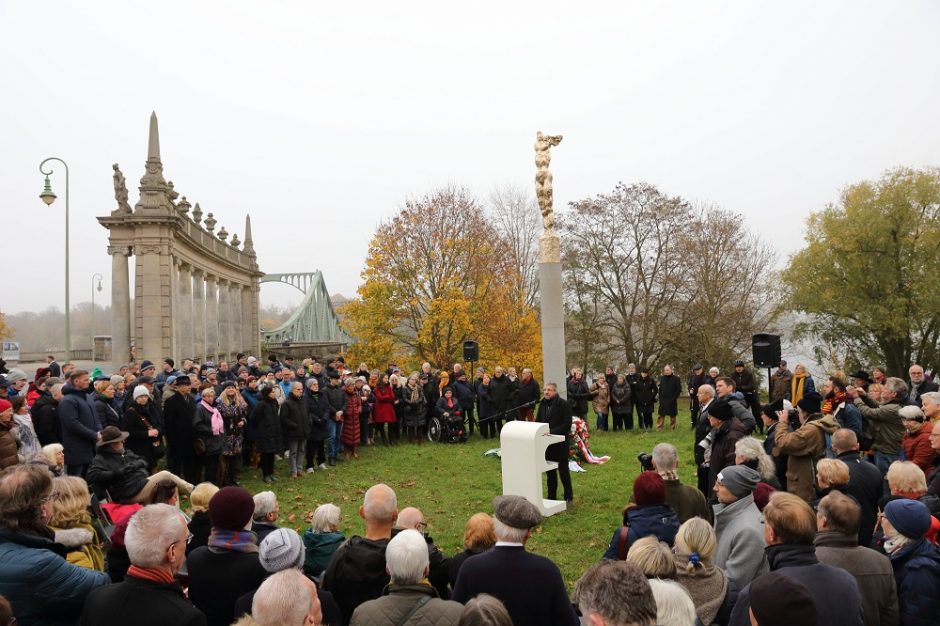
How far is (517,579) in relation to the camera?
3.33m

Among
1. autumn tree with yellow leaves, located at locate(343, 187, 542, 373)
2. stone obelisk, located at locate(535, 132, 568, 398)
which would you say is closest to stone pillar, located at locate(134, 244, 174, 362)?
autumn tree with yellow leaves, located at locate(343, 187, 542, 373)

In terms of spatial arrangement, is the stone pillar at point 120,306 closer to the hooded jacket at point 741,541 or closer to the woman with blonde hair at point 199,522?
the woman with blonde hair at point 199,522

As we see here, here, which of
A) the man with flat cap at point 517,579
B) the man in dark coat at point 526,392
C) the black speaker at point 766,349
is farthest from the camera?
the man in dark coat at point 526,392

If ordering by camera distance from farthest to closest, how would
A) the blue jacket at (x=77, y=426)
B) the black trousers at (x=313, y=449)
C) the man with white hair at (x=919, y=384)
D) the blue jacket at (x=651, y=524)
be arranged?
the black trousers at (x=313, y=449), the man with white hair at (x=919, y=384), the blue jacket at (x=77, y=426), the blue jacket at (x=651, y=524)

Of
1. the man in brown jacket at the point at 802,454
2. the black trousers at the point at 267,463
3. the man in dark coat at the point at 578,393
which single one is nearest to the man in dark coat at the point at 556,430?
the man in brown jacket at the point at 802,454

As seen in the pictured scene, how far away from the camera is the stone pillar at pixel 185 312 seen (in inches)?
1014

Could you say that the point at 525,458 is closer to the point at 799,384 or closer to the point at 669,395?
the point at 799,384

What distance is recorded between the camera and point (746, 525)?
4215 mm

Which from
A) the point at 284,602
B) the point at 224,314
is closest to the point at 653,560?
the point at 284,602

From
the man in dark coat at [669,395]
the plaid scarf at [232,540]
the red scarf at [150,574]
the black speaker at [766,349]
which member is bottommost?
the man in dark coat at [669,395]

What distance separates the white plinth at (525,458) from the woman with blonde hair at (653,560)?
510 centimetres

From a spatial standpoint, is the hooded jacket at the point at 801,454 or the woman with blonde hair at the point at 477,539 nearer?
the woman with blonde hair at the point at 477,539

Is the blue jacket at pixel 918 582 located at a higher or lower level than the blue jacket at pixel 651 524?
lower

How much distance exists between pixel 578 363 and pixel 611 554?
27.6 metres
